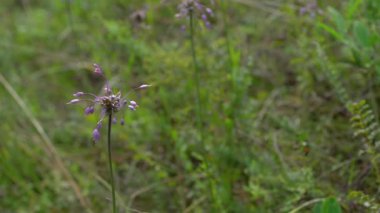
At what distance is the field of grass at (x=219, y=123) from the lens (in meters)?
2.46

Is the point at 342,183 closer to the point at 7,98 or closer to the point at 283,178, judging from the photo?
the point at 283,178

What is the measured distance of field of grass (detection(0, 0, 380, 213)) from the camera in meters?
2.46

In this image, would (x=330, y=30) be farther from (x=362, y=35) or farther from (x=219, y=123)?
(x=219, y=123)

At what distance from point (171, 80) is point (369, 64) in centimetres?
101

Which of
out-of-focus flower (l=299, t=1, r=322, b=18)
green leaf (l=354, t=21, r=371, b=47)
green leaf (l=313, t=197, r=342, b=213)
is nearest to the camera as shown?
green leaf (l=313, t=197, r=342, b=213)

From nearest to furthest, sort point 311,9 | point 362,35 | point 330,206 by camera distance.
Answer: point 330,206, point 362,35, point 311,9

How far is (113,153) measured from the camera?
3.30 m

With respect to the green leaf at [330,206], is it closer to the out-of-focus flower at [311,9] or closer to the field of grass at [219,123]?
the field of grass at [219,123]

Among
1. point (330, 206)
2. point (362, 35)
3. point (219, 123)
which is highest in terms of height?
point (362, 35)

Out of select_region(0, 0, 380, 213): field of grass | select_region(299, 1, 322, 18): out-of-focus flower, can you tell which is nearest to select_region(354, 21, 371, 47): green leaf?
select_region(0, 0, 380, 213): field of grass

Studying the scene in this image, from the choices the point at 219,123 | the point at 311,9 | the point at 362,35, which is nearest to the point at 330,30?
the point at 362,35

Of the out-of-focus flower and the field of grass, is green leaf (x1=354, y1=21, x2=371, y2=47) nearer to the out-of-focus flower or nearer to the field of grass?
the field of grass

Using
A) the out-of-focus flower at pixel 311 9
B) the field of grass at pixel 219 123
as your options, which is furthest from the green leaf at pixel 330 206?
the out-of-focus flower at pixel 311 9

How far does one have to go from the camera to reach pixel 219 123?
9.39 ft
